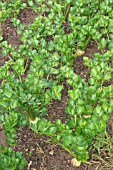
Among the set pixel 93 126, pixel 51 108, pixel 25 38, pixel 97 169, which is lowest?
pixel 97 169

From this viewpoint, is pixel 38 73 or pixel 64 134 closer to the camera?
pixel 64 134

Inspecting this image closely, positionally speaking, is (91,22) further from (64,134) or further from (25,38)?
(64,134)

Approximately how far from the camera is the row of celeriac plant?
2201mm

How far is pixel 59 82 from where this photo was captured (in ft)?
9.21

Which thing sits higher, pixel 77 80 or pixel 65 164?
pixel 77 80

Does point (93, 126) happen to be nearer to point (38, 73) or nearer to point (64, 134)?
point (64, 134)

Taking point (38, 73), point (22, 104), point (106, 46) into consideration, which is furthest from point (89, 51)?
point (22, 104)

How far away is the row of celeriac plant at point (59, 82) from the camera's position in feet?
7.22

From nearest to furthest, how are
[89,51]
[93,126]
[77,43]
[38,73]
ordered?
1. [93,126]
2. [38,73]
3. [77,43]
4. [89,51]

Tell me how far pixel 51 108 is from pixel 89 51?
71 cm

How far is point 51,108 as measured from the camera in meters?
2.77

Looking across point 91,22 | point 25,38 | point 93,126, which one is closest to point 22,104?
point 93,126

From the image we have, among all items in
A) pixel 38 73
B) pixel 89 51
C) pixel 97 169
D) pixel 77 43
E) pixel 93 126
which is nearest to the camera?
pixel 93 126

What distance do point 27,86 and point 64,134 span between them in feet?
1.60
